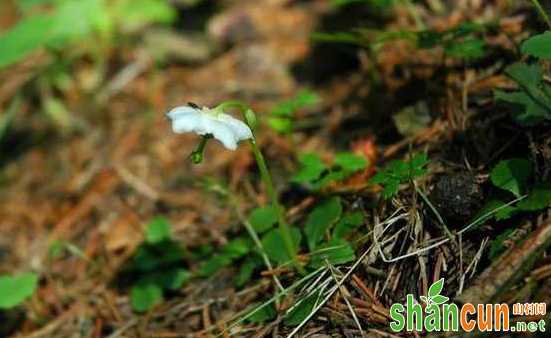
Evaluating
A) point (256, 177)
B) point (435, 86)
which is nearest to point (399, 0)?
point (435, 86)

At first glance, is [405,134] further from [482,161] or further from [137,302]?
[137,302]

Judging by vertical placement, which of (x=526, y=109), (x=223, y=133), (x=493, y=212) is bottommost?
(x=493, y=212)

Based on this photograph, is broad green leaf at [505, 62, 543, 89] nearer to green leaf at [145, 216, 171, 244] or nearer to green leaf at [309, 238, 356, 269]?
green leaf at [309, 238, 356, 269]

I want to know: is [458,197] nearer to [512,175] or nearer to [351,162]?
[512,175]

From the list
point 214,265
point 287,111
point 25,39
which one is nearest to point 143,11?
point 25,39

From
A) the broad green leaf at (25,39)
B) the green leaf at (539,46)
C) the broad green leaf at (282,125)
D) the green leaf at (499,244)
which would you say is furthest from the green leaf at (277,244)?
the broad green leaf at (25,39)

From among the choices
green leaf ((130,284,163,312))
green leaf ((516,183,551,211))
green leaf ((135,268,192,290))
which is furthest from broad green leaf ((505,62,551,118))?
green leaf ((130,284,163,312))

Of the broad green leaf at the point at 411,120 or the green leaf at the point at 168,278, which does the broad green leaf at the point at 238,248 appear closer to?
the green leaf at the point at 168,278
